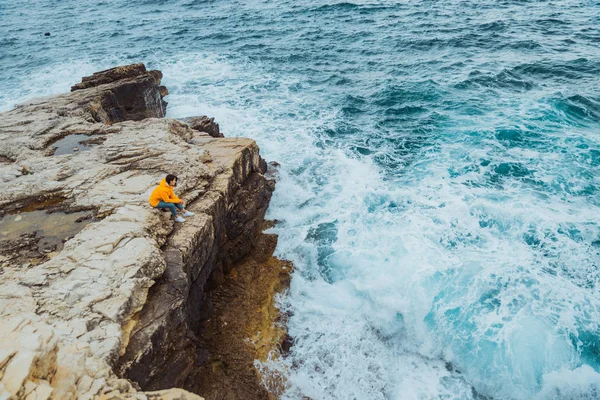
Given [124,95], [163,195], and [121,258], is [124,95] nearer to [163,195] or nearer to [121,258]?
[163,195]

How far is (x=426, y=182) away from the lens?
676 inches

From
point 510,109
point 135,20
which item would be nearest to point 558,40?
point 510,109

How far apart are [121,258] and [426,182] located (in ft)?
43.0

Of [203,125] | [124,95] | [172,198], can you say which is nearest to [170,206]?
[172,198]

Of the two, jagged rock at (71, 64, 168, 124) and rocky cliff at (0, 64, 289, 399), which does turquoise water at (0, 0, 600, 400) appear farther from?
jagged rock at (71, 64, 168, 124)

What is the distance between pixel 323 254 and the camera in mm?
14250

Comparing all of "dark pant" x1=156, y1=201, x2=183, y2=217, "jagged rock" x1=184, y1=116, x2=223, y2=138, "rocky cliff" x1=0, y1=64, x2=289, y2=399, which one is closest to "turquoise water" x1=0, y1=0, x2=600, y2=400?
"rocky cliff" x1=0, y1=64, x2=289, y2=399

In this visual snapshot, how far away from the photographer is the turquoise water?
1079 cm

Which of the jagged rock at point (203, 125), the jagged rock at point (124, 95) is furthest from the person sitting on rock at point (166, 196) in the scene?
the jagged rock at point (124, 95)

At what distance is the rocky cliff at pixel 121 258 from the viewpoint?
21.5 ft

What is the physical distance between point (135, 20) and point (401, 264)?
54112 mm

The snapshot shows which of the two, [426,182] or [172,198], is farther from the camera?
[426,182]

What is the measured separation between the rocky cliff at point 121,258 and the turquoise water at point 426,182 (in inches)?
87.4

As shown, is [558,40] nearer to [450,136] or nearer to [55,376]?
[450,136]
